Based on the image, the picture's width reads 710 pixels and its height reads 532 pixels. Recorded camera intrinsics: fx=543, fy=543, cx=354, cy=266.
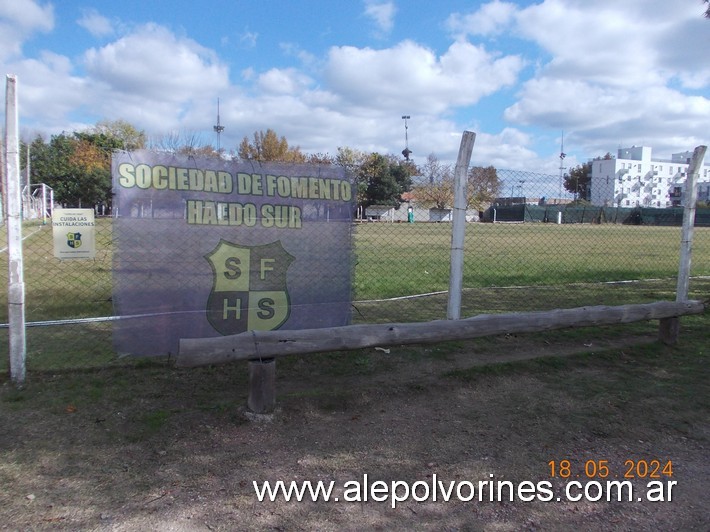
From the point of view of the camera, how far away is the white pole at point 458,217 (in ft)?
16.2

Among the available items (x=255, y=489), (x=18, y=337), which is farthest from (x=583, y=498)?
(x=18, y=337)

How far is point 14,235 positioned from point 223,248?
161 cm

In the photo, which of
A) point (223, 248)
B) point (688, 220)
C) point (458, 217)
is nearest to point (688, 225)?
point (688, 220)

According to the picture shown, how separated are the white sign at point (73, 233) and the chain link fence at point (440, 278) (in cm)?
19

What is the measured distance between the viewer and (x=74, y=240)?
473cm

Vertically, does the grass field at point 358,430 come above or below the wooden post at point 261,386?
below

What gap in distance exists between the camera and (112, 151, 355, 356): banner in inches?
182

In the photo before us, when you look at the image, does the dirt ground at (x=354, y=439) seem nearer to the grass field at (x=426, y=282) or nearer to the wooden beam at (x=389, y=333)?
the wooden beam at (x=389, y=333)


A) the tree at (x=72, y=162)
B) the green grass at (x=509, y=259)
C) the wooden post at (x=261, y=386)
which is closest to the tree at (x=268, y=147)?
the tree at (x=72, y=162)

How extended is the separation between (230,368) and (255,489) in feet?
6.71

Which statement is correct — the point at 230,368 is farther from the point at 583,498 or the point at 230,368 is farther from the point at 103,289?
the point at 103,289
